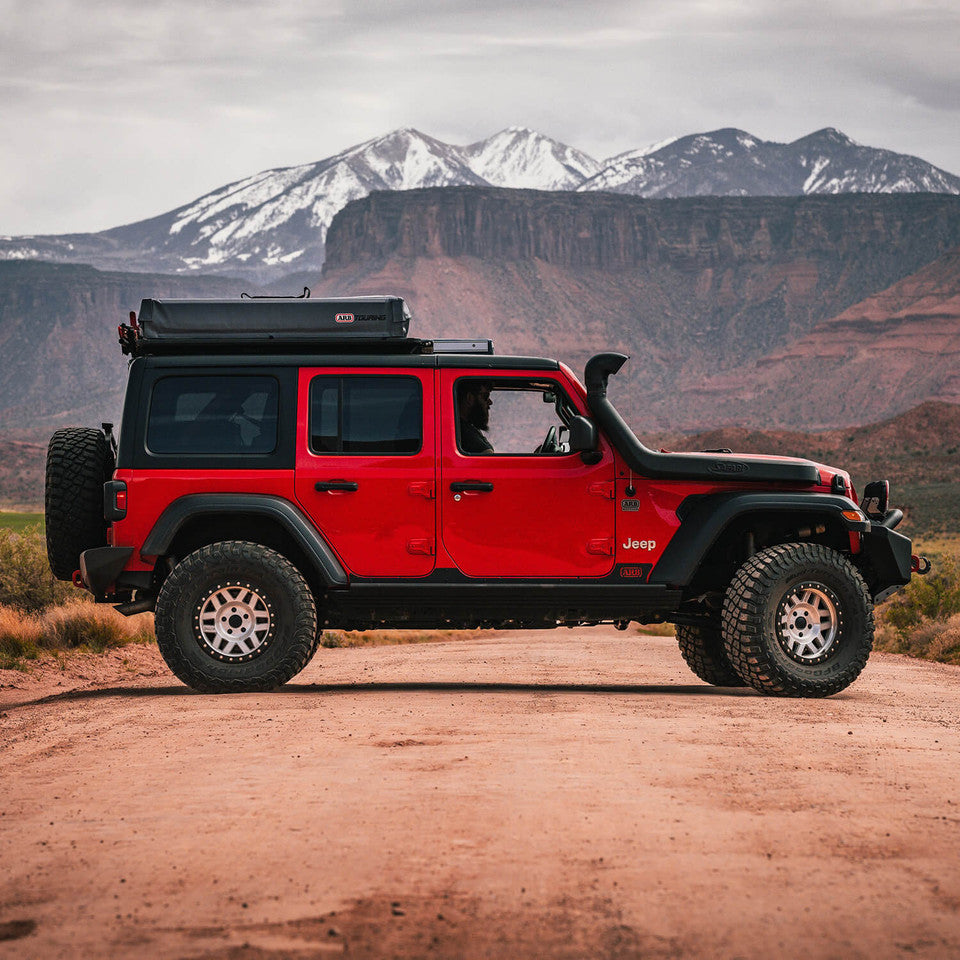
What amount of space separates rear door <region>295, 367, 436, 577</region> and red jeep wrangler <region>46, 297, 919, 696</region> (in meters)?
0.02

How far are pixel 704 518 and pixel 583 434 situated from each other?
44.3 inches

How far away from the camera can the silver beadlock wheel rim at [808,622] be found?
10188 millimetres

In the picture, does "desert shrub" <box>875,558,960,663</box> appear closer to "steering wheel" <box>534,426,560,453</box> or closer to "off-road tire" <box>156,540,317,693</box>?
"steering wheel" <box>534,426,560,453</box>

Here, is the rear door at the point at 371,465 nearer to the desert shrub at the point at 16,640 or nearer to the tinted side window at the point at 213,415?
the tinted side window at the point at 213,415

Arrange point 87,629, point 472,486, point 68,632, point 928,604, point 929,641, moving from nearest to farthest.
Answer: point 472,486, point 68,632, point 87,629, point 929,641, point 928,604

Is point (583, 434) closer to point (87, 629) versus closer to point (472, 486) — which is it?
point (472, 486)

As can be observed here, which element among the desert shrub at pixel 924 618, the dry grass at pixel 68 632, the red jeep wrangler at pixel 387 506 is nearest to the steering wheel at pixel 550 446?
the red jeep wrangler at pixel 387 506

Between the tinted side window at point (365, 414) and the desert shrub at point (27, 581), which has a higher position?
the tinted side window at point (365, 414)

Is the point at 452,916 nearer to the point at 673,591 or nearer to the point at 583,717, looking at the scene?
the point at 583,717

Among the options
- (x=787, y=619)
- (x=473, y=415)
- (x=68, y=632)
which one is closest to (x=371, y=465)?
(x=473, y=415)

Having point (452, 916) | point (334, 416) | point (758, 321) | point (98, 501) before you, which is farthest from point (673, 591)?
point (758, 321)

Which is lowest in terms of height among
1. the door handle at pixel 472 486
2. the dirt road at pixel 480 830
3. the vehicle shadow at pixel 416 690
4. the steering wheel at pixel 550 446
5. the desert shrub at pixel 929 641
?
the desert shrub at pixel 929 641

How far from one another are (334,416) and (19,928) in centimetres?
616

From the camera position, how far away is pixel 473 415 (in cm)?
1033
